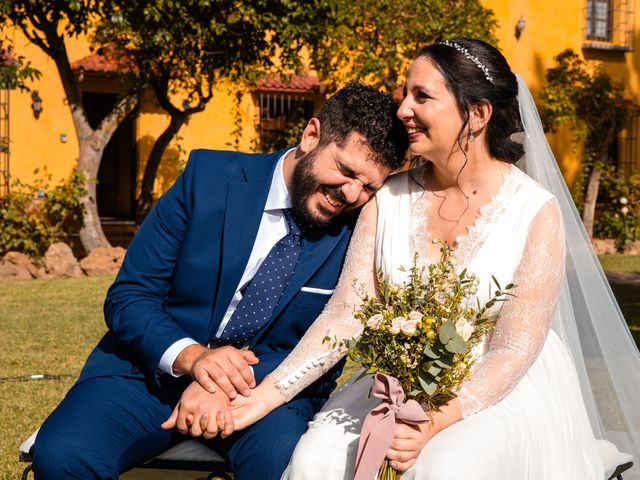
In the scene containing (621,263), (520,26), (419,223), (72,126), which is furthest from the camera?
(520,26)

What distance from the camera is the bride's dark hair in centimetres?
356

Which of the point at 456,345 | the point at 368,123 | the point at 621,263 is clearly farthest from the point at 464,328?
the point at 621,263

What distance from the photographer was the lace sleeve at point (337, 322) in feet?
11.5

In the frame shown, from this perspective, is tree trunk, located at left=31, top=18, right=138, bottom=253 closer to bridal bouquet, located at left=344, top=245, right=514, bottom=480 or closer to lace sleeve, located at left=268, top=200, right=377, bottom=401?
lace sleeve, located at left=268, top=200, right=377, bottom=401

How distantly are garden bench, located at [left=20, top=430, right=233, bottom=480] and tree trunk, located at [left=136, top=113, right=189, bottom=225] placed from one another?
13.1 metres

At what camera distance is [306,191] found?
3635mm

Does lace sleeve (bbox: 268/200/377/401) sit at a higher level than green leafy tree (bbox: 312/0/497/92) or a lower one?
lower

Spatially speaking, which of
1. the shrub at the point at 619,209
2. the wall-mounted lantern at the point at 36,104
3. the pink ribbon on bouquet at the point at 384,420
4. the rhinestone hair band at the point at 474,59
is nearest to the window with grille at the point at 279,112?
the wall-mounted lantern at the point at 36,104

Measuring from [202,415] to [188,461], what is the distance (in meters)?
0.27

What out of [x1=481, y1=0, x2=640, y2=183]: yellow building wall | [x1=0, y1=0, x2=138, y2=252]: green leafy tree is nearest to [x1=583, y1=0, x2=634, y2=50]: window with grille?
[x1=481, y1=0, x2=640, y2=183]: yellow building wall

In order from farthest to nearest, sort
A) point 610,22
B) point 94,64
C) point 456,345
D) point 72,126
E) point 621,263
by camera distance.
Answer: point 610,22 < point 72,126 < point 94,64 < point 621,263 < point 456,345

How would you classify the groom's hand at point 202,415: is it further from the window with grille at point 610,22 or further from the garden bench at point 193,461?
the window with grille at point 610,22

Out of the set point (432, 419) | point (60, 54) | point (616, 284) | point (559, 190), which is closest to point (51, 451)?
point (432, 419)

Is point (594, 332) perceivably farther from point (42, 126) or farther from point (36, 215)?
point (42, 126)
